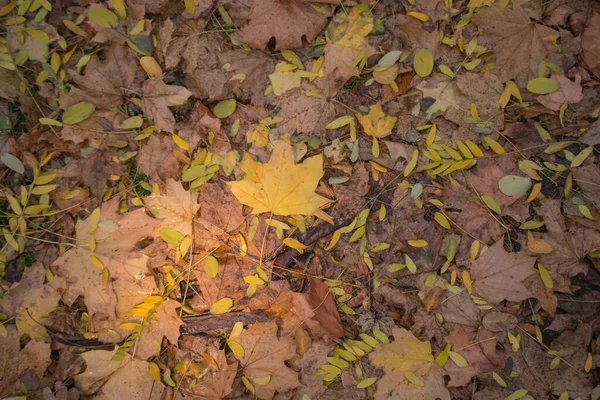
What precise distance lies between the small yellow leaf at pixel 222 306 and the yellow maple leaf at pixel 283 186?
1.30ft

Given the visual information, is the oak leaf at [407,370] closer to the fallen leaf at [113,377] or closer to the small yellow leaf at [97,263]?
the fallen leaf at [113,377]

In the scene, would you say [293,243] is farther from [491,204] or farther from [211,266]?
[491,204]

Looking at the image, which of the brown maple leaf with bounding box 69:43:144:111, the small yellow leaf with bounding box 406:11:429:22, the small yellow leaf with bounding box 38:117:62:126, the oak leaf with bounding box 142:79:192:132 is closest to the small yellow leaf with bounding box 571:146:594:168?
the small yellow leaf with bounding box 406:11:429:22

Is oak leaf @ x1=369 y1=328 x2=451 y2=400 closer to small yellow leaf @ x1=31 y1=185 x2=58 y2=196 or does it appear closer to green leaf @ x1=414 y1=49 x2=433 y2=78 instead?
green leaf @ x1=414 y1=49 x2=433 y2=78

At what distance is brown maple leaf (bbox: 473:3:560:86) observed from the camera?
1.81m

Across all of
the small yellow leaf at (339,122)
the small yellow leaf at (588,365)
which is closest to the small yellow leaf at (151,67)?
the small yellow leaf at (339,122)

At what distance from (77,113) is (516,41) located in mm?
1873

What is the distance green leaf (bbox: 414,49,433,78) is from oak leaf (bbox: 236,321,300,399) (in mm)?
1231

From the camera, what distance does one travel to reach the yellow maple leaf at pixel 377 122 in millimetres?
1887

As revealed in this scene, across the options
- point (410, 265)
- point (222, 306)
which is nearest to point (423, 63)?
point (410, 265)

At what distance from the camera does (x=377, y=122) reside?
1893mm

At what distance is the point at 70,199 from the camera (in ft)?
6.19

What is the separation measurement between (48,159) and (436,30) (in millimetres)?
1745

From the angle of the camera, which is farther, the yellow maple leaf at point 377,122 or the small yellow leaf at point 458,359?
the yellow maple leaf at point 377,122
